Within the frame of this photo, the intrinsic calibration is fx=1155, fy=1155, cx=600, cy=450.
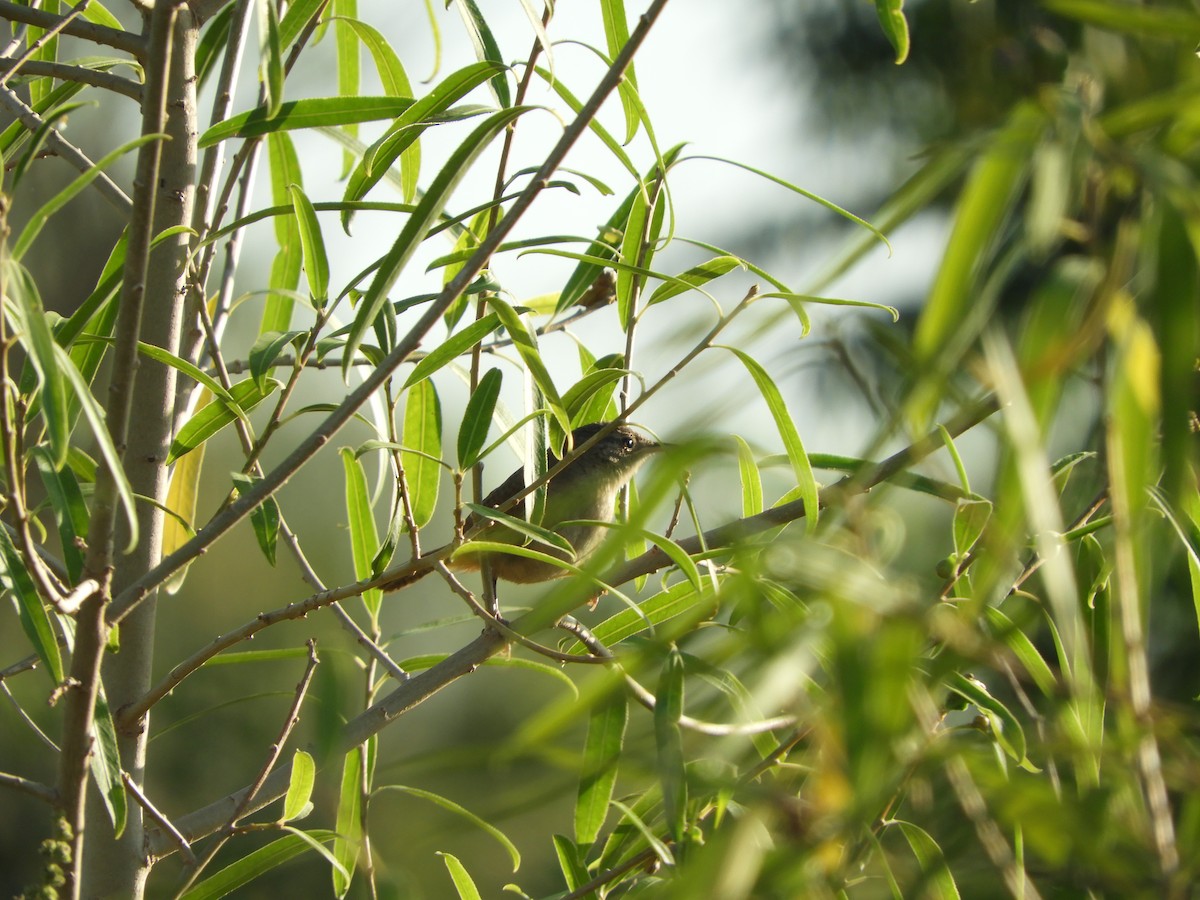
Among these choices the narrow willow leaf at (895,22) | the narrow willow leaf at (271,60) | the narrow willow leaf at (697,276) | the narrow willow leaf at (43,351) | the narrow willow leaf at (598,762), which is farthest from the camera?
the narrow willow leaf at (697,276)

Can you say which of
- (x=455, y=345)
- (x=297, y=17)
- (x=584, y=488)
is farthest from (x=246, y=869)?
Result: (x=584, y=488)

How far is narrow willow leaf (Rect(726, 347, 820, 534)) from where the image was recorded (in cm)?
145

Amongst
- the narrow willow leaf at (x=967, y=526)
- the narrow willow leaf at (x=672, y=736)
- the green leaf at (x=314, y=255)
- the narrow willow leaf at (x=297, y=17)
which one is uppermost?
the narrow willow leaf at (x=297, y=17)

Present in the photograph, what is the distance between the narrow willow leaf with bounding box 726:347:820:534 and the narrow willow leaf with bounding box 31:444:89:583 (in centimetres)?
87

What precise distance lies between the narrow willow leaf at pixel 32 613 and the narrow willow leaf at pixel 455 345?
52cm

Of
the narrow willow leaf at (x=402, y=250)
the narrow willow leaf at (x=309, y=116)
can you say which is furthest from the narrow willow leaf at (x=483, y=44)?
the narrow willow leaf at (x=402, y=250)

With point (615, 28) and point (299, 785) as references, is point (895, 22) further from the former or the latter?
point (299, 785)

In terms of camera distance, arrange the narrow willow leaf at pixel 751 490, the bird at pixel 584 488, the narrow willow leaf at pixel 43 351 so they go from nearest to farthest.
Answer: the narrow willow leaf at pixel 43 351
the narrow willow leaf at pixel 751 490
the bird at pixel 584 488

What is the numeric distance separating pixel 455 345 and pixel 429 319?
1.36ft

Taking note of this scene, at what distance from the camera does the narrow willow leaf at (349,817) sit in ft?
5.23

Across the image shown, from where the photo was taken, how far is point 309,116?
158 centimetres

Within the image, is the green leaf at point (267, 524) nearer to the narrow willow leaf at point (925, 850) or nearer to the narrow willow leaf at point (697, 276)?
the narrow willow leaf at point (697, 276)

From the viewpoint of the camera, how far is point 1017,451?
611 millimetres

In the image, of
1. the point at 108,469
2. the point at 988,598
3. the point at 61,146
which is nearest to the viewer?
the point at 988,598
